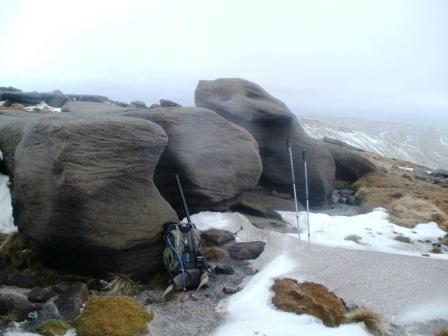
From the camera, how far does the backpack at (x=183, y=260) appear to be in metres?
13.0

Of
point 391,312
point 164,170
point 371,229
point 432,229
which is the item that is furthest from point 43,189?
point 432,229

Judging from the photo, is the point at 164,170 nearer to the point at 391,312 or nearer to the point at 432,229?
the point at 391,312

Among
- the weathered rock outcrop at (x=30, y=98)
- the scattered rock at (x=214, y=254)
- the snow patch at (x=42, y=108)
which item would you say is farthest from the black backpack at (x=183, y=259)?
the weathered rock outcrop at (x=30, y=98)

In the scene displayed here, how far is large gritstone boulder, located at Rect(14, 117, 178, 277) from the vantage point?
12625mm

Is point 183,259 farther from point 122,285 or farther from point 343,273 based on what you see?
point 343,273

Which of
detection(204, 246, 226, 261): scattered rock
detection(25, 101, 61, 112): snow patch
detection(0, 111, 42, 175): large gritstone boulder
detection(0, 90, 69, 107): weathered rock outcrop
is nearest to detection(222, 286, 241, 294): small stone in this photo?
detection(204, 246, 226, 261): scattered rock

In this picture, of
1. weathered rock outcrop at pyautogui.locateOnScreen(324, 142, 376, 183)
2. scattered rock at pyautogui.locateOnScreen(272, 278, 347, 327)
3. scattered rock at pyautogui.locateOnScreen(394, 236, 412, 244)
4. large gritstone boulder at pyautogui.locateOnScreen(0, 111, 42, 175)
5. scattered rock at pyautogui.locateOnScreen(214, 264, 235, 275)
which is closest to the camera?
scattered rock at pyautogui.locateOnScreen(272, 278, 347, 327)

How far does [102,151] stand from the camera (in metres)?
13.4

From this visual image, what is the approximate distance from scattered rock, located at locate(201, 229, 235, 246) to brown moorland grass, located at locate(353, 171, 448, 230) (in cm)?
1012

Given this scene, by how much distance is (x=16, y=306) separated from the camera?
35.2ft

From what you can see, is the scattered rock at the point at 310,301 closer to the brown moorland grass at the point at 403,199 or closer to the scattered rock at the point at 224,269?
the scattered rock at the point at 224,269

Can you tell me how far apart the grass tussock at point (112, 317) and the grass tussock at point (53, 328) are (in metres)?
0.32

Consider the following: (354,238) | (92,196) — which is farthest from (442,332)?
(92,196)

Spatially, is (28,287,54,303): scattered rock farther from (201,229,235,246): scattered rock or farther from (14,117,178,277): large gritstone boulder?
(201,229,235,246): scattered rock
